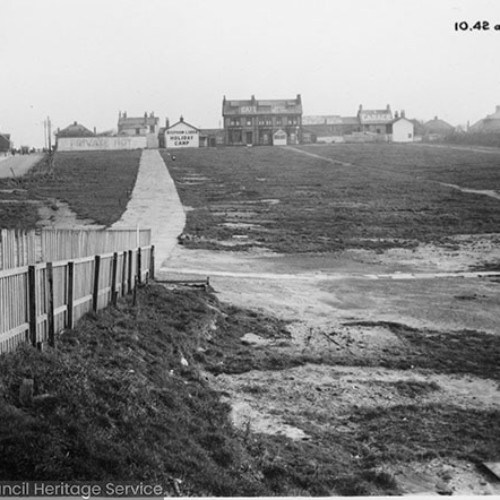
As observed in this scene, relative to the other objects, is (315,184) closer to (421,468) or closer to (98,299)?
(98,299)

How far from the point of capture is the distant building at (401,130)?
140750 mm

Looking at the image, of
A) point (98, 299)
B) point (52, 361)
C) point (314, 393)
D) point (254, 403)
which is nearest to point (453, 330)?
point (314, 393)

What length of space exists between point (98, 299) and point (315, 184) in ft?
137

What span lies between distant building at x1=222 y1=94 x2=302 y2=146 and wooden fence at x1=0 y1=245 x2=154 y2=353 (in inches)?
4696

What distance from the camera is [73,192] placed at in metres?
44.9

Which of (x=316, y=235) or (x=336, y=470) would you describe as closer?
(x=336, y=470)

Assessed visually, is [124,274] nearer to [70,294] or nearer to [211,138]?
[70,294]

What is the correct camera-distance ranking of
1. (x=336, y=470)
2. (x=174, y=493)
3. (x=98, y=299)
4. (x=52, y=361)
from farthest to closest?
(x=98, y=299)
(x=52, y=361)
(x=336, y=470)
(x=174, y=493)

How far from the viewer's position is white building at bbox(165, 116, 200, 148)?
12650 centimetres

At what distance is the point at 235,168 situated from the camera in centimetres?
6900

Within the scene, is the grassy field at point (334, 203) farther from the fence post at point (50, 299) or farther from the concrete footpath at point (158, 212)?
the fence post at point (50, 299)

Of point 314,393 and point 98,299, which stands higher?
point 98,299

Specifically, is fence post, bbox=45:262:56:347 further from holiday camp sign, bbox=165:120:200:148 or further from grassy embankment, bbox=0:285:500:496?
holiday camp sign, bbox=165:120:200:148

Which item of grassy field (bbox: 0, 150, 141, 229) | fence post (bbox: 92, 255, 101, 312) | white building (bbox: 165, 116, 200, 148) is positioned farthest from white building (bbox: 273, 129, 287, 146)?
fence post (bbox: 92, 255, 101, 312)
